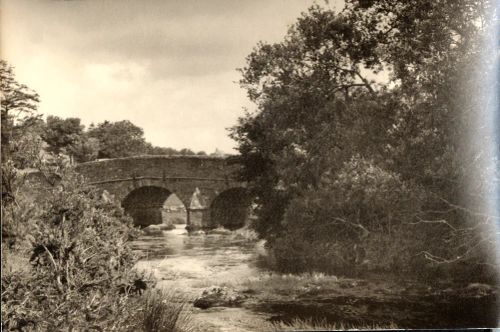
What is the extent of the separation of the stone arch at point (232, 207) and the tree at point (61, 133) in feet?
2.69

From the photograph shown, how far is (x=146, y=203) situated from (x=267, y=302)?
2.81 ft

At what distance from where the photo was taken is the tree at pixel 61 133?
2.57 m

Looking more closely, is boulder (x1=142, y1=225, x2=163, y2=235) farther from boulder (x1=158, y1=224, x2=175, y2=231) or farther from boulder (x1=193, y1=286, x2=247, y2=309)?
boulder (x1=193, y1=286, x2=247, y2=309)

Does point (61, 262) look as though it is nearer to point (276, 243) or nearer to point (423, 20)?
point (276, 243)

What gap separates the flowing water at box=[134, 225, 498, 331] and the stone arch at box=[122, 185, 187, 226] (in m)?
0.11

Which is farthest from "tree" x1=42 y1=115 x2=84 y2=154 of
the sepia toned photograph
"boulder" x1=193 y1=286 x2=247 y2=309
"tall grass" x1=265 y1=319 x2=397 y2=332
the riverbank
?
"tall grass" x1=265 y1=319 x2=397 y2=332

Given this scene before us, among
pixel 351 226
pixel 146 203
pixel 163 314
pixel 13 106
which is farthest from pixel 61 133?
pixel 351 226

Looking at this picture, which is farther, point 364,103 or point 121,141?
point 364,103

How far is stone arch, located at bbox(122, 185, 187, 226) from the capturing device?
2.72 meters

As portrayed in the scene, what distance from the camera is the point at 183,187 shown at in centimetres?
284

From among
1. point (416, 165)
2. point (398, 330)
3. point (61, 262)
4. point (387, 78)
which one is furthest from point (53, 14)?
point (398, 330)

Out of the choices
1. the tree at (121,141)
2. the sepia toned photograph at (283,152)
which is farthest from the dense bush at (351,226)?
the tree at (121,141)

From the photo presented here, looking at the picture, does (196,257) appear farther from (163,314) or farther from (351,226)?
(351,226)

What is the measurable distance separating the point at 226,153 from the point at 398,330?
1.38 metres
